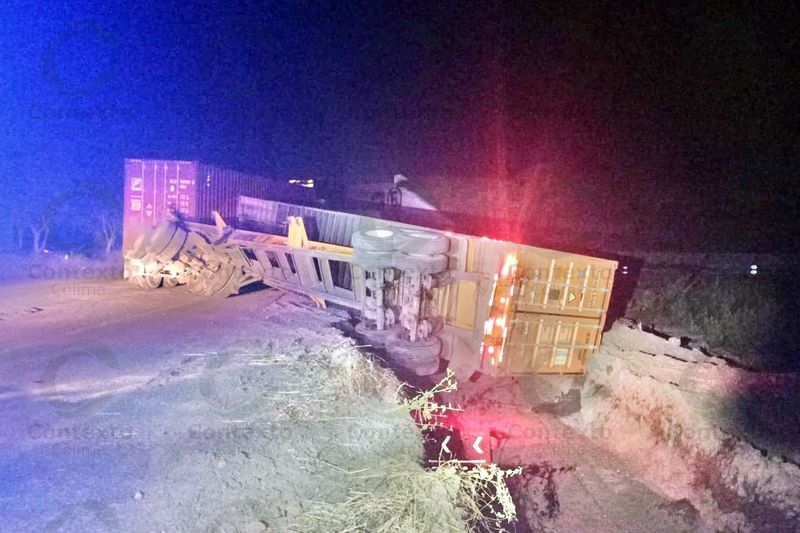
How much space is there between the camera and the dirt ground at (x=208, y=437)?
267 cm

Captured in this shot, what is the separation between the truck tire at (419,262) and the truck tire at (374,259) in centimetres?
10

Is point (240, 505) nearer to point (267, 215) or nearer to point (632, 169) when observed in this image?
point (267, 215)

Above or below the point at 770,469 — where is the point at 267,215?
above

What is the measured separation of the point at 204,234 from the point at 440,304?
18.4 feet

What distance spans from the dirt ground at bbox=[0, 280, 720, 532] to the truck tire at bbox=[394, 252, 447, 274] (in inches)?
51.0

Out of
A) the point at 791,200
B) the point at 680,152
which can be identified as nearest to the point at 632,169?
the point at 680,152

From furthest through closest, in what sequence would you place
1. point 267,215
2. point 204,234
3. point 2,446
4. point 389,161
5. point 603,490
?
point 389,161
point 267,215
point 204,234
point 603,490
point 2,446

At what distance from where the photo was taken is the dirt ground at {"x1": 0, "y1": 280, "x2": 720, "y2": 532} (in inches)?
105

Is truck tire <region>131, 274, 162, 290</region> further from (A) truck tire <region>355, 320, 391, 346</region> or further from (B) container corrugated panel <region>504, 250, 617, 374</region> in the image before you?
(B) container corrugated panel <region>504, 250, 617, 374</region>

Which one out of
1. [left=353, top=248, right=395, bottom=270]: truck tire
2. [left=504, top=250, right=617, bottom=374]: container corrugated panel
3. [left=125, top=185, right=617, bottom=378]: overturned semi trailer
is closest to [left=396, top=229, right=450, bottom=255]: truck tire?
[left=125, top=185, right=617, bottom=378]: overturned semi trailer

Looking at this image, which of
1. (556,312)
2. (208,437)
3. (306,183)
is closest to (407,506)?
(208,437)

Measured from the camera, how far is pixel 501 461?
4.82 meters

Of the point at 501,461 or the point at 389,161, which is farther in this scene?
the point at 389,161

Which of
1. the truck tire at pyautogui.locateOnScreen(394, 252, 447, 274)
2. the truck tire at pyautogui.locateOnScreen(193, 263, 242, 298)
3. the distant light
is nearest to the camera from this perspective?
the truck tire at pyautogui.locateOnScreen(394, 252, 447, 274)
